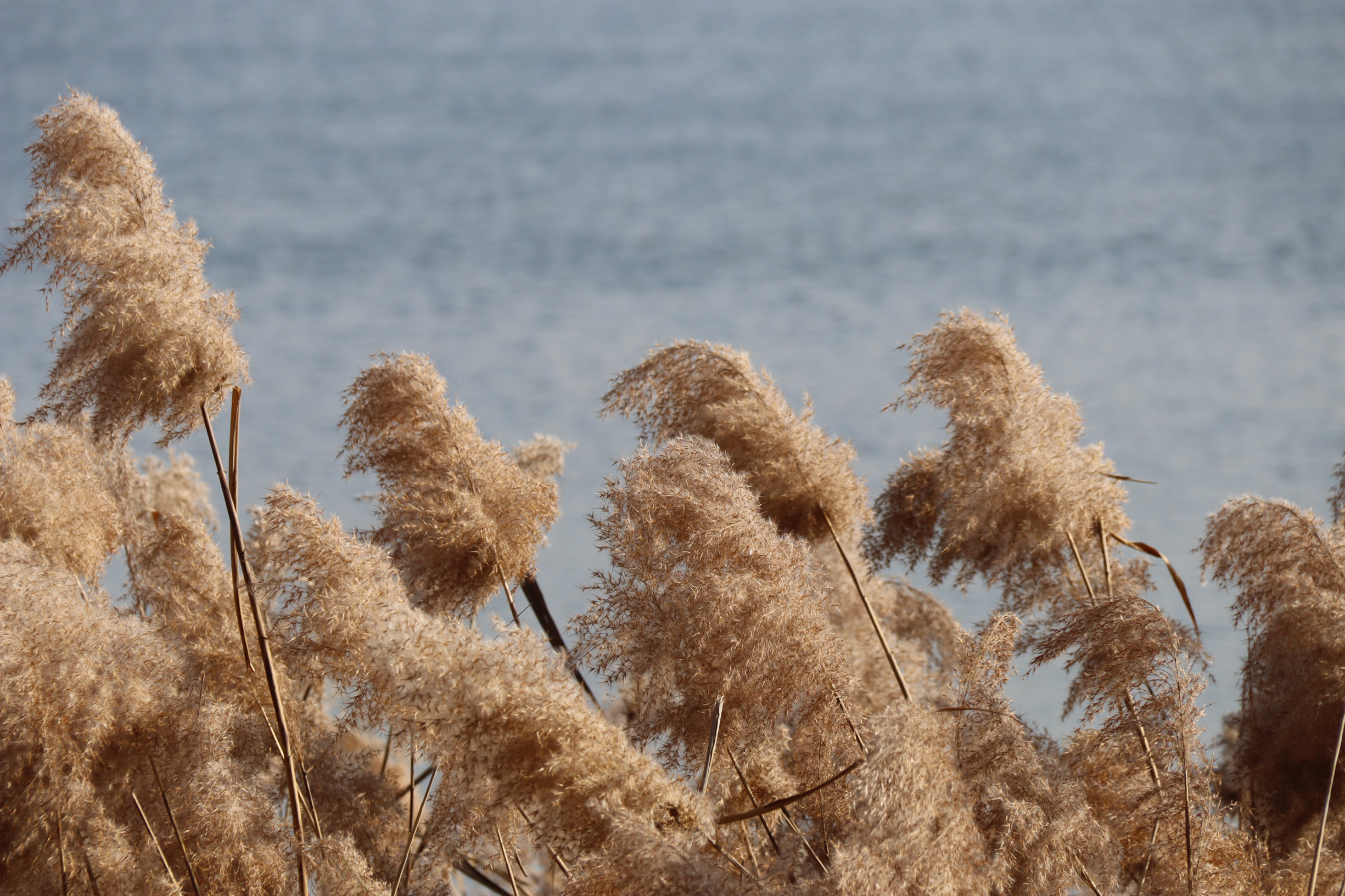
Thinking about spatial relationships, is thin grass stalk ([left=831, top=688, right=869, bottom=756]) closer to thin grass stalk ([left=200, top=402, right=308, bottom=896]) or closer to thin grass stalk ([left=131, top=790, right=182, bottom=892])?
thin grass stalk ([left=200, top=402, right=308, bottom=896])

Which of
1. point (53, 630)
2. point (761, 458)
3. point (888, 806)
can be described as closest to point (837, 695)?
point (888, 806)

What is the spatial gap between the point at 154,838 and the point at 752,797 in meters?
1.91

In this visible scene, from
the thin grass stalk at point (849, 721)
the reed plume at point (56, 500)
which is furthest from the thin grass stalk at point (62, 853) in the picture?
the thin grass stalk at point (849, 721)

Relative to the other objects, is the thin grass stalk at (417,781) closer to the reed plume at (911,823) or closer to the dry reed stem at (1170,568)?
the reed plume at (911,823)

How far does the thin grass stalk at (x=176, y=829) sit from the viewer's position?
3.66 meters

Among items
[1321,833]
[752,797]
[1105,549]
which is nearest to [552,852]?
[752,797]

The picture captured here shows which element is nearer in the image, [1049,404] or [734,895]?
[734,895]

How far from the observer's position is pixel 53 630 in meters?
3.39

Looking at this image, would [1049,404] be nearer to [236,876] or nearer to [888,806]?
[888,806]

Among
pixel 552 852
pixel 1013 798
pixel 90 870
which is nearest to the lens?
pixel 1013 798

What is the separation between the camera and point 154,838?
148 inches

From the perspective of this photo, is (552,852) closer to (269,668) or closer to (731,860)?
(731,860)

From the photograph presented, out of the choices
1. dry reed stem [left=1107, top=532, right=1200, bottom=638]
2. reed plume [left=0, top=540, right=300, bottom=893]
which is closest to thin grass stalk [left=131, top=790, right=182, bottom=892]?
reed plume [left=0, top=540, right=300, bottom=893]

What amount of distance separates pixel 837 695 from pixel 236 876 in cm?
205
